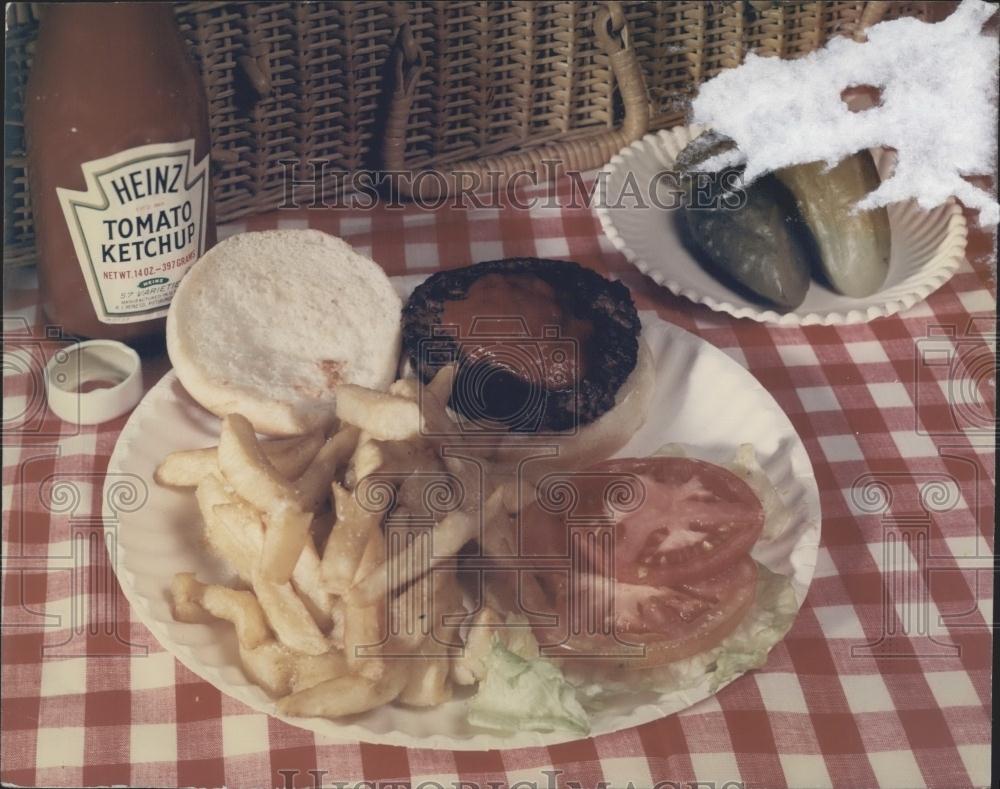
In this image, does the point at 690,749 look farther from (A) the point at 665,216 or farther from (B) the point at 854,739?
(A) the point at 665,216

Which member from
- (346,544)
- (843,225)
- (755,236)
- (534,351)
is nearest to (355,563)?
(346,544)

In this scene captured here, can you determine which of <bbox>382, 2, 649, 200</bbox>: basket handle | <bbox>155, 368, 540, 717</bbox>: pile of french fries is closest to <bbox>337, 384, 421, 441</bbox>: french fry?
<bbox>155, 368, 540, 717</bbox>: pile of french fries

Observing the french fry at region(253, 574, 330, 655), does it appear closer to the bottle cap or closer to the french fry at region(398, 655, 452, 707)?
the french fry at region(398, 655, 452, 707)

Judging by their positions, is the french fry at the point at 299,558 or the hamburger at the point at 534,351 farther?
the hamburger at the point at 534,351

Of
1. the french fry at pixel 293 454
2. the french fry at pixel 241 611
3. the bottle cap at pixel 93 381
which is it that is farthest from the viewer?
the bottle cap at pixel 93 381

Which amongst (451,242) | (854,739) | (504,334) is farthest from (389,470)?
(451,242)

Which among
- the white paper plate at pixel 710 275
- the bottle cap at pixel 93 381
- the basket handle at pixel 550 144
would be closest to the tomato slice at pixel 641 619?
the white paper plate at pixel 710 275

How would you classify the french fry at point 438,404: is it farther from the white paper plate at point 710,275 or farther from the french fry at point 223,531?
the white paper plate at point 710,275
